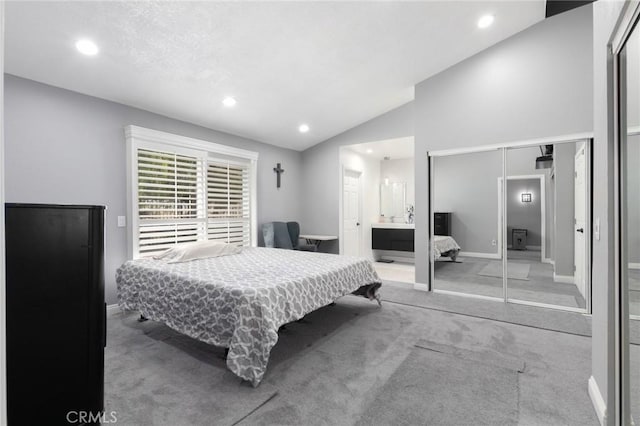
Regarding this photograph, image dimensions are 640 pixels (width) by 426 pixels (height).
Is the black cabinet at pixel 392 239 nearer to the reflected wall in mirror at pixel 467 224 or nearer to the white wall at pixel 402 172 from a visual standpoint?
the white wall at pixel 402 172

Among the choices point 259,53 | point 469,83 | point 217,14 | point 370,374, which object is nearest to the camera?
point 370,374

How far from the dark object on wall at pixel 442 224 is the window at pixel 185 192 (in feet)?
9.52

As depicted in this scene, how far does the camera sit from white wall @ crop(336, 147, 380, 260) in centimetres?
674

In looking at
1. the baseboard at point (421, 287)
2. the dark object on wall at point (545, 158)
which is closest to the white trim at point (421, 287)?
the baseboard at point (421, 287)

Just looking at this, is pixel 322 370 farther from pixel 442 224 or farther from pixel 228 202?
pixel 228 202

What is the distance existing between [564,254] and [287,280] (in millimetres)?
3590

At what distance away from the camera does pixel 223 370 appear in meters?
2.37

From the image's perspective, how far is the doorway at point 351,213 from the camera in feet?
20.9

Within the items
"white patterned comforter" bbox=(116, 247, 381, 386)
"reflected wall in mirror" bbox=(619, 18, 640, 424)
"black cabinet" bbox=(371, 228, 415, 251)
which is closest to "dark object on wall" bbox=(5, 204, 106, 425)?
"white patterned comforter" bbox=(116, 247, 381, 386)

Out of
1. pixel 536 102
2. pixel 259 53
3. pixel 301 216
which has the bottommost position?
pixel 301 216

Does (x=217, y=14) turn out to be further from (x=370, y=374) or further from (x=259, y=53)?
(x=370, y=374)

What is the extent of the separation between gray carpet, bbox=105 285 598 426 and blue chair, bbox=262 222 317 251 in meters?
2.18

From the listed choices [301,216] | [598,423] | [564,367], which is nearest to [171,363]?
[598,423]

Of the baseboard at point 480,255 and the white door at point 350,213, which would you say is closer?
the baseboard at point 480,255
